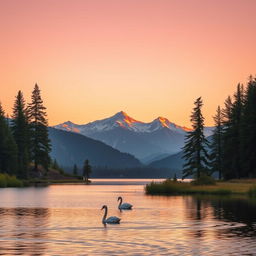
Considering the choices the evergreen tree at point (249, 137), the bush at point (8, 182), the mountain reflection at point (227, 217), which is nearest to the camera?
the mountain reflection at point (227, 217)

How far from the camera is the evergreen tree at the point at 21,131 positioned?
134 meters

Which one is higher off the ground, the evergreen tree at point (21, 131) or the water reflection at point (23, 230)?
the evergreen tree at point (21, 131)

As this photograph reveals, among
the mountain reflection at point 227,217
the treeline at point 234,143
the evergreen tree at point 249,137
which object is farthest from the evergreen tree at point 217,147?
the mountain reflection at point 227,217

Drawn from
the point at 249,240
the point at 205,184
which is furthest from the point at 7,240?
the point at 205,184

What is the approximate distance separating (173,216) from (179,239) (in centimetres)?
1438

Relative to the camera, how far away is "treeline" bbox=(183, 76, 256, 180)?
347ft

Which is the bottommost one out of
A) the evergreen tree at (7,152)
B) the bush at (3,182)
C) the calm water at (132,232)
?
the calm water at (132,232)

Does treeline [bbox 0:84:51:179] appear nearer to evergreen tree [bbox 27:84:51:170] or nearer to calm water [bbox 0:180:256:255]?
evergreen tree [bbox 27:84:51:170]

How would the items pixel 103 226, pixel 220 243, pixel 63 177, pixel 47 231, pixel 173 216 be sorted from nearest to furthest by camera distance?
1. pixel 220 243
2. pixel 47 231
3. pixel 103 226
4. pixel 173 216
5. pixel 63 177

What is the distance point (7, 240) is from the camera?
1245 inches

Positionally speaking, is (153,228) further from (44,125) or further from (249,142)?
(44,125)

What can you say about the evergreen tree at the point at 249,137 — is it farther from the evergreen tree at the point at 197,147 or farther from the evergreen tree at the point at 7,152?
the evergreen tree at the point at 7,152

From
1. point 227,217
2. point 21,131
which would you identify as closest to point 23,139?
point 21,131

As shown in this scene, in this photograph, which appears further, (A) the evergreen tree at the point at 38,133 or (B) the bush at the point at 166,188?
(A) the evergreen tree at the point at 38,133
